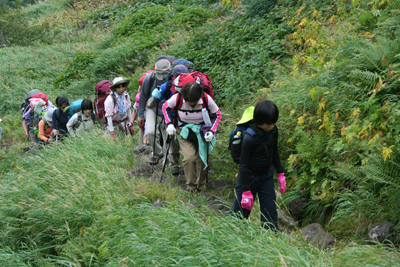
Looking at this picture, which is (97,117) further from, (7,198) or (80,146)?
(7,198)

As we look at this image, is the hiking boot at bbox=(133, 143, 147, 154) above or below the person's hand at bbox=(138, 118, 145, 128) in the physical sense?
below

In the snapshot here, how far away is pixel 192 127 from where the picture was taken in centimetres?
592

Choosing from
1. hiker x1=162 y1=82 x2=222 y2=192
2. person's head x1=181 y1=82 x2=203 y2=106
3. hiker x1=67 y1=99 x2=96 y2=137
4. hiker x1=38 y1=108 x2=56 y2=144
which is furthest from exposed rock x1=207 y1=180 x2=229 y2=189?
hiker x1=38 y1=108 x2=56 y2=144

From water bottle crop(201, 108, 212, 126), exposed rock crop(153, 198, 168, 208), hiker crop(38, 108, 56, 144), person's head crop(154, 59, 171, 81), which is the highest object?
person's head crop(154, 59, 171, 81)

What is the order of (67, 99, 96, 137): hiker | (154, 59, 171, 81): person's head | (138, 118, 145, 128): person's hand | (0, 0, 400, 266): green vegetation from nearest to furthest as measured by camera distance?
1. (0, 0, 400, 266): green vegetation
2. (154, 59, 171, 81): person's head
3. (138, 118, 145, 128): person's hand
4. (67, 99, 96, 137): hiker

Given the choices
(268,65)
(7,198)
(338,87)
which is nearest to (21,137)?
(7,198)

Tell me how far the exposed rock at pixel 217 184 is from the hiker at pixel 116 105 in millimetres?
2597

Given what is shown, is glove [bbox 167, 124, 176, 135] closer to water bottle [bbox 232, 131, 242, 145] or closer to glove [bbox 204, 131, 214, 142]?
glove [bbox 204, 131, 214, 142]

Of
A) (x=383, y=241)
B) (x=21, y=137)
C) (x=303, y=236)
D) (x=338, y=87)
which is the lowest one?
(x=21, y=137)

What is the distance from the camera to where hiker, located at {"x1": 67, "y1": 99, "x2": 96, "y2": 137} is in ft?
27.1

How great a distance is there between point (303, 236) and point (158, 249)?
174cm

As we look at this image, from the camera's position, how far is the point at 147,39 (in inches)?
556

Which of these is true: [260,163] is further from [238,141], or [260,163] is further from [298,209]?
[298,209]

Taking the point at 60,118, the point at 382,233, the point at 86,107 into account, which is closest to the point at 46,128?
the point at 60,118
